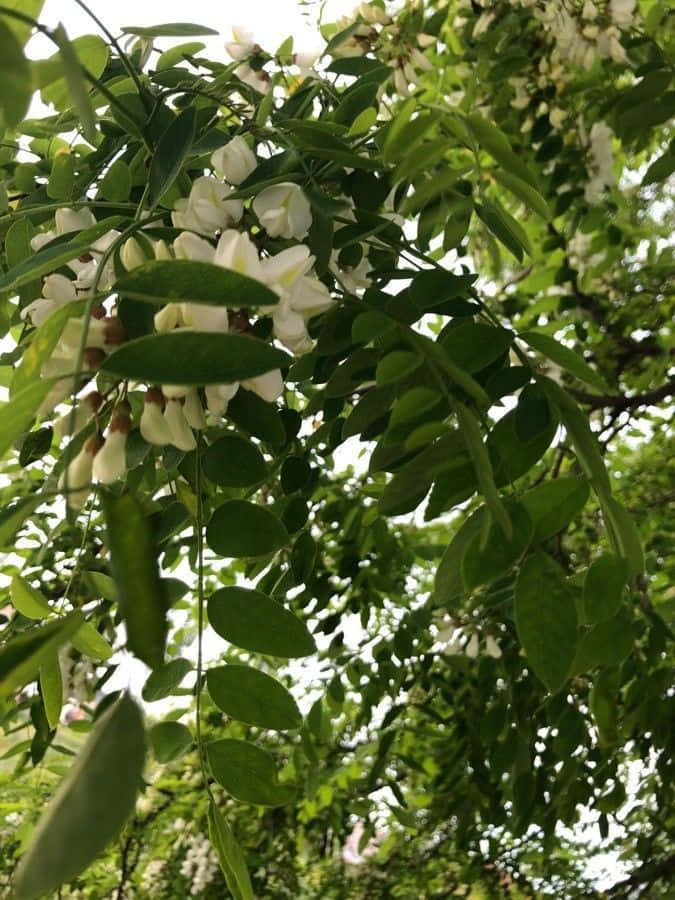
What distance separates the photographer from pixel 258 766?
480 mm

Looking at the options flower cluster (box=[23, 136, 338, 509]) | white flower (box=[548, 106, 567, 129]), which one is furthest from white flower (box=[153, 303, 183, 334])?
white flower (box=[548, 106, 567, 129])

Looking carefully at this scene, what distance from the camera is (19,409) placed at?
0.37 meters

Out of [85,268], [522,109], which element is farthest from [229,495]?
[522,109]

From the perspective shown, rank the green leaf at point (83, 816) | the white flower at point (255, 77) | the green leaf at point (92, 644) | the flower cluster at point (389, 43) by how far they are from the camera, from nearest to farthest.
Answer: the green leaf at point (83, 816), the green leaf at point (92, 644), the white flower at point (255, 77), the flower cluster at point (389, 43)

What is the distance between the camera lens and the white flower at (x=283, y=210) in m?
0.49

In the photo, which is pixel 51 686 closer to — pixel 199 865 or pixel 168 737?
pixel 168 737

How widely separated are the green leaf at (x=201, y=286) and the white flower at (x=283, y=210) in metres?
0.15

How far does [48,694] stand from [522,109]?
44.2 inches

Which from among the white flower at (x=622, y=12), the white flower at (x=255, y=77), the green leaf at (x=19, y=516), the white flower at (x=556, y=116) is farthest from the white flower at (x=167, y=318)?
the white flower at (x=556, y=116)

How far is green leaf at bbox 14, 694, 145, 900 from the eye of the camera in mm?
222

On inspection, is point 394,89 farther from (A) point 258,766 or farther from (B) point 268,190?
(A) point 258,766

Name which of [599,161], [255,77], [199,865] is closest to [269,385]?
[255,77]

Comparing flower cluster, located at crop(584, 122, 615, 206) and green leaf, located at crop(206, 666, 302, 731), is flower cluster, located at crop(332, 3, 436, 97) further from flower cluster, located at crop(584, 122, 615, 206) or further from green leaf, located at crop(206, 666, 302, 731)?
green leaf, located at crop(206, 666, 302, 731)

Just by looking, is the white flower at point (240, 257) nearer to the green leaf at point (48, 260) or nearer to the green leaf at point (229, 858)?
the green leaf at point (48, 260)
